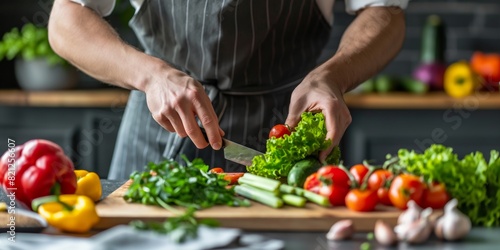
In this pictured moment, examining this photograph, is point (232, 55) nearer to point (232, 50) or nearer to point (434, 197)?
point (232, 50)

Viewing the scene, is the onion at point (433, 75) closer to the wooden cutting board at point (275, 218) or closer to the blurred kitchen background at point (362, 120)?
the blurred kitchen background at point (362, 120)

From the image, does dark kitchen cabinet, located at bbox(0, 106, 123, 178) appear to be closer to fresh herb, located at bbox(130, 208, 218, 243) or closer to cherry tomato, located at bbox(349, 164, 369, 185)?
cherry tomato, located at bbox(349, 164, 369, 185)

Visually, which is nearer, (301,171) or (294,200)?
(294,200)

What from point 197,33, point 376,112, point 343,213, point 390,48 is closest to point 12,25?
point 376,112

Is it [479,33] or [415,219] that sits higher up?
[479,33]

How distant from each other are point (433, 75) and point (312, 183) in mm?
2190

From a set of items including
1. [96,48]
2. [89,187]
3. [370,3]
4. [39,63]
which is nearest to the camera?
[89,187]

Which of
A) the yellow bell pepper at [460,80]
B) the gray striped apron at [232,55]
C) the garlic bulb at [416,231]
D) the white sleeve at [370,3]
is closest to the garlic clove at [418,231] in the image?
the garlic bulb at [416,231]

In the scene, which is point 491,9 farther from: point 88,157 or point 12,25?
point 12,25

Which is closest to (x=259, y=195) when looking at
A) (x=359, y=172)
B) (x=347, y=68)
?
(x=359, y=172)

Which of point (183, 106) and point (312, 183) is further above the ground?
point (183, 106)

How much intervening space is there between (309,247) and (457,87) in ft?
7.88

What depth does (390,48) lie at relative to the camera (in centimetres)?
226

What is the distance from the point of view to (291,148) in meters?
1.81
